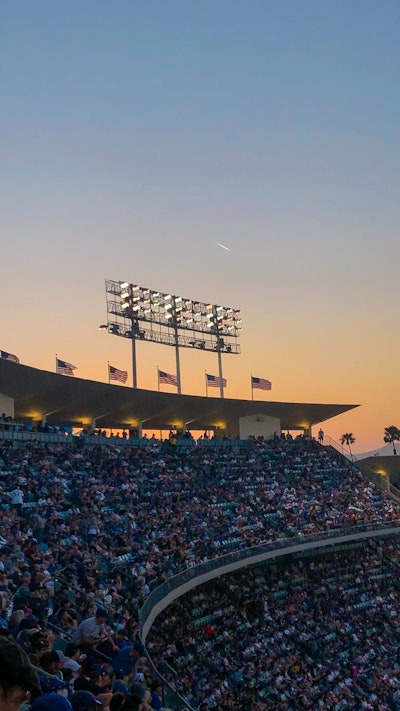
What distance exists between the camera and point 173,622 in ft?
82.3

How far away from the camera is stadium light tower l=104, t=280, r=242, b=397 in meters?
44.9

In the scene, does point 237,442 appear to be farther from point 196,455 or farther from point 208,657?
point 208,657

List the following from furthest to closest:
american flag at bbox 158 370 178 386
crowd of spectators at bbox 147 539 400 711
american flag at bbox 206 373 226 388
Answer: american flag at bbox 206 373 226 388
american flag at bbox 158 370 178 386
crowd of spectators at bbox 147 539 400 711

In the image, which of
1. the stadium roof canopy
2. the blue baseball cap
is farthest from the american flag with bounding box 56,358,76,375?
the blue baseball cap

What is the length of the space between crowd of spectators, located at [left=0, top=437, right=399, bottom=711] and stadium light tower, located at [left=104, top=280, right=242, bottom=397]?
26.7 feet

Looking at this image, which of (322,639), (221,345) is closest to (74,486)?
(322,639)

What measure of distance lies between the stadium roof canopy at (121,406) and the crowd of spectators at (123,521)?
3.30 metres

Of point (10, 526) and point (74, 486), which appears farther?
point (74, 486)

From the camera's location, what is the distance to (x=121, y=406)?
41.4 m

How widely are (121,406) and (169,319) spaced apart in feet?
28.7

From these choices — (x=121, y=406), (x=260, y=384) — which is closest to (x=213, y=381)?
(x=260, y=384)

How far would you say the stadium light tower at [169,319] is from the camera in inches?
1768

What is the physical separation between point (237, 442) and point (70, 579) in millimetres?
28948

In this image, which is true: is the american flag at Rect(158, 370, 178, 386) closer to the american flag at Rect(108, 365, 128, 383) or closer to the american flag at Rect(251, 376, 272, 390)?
the american flag at Rect(108, 365, 128, 383)
